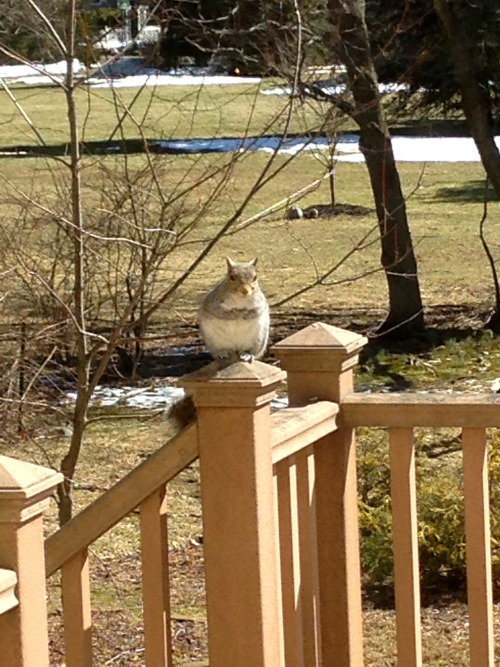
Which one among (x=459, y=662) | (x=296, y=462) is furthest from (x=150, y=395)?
(x=296, y=462)

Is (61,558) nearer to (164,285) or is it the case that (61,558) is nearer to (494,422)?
(494,422)

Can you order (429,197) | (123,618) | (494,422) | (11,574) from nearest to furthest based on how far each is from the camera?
(11,574) < (494,422) < (123,618) < (429,197)

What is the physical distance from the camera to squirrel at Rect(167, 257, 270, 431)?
103 inches

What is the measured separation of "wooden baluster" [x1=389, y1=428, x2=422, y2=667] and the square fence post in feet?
2.82

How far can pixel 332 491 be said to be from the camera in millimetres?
2529

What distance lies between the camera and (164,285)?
35.2ft

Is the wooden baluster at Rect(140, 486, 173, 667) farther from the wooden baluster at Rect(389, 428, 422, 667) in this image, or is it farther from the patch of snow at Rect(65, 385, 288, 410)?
the patch of snow at Rect(65, 385, 288, 410)

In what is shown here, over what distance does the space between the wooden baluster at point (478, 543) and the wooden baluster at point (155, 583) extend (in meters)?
0.61

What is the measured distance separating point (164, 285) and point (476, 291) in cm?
272

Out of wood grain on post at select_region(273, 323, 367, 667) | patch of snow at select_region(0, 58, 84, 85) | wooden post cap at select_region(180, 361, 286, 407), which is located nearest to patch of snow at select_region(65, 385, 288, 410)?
patch of snow at select_region(0, 58, 84, 85)

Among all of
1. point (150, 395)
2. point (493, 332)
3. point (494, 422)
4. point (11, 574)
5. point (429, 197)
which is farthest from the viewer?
point (429, 197)

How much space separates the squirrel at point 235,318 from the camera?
2613 mm

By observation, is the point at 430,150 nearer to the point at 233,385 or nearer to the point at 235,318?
the point at 235,318

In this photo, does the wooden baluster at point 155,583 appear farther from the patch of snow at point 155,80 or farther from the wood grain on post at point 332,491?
the patch of snow at point 155,80
